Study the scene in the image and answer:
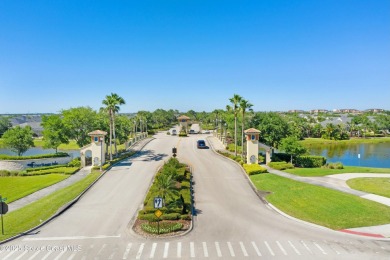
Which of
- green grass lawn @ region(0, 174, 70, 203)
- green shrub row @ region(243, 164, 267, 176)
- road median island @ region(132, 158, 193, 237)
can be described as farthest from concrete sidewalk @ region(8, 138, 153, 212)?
green shrub row @ region(243, 164, 267, 176)

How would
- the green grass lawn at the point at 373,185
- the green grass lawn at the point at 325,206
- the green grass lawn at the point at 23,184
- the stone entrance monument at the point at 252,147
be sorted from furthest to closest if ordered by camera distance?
the stone entrance monument at the point at 252,147
the green grass lawn at the point at 23,184
the green grass lawn at the point at 373,185
the green grass lawn at the point at 325,206

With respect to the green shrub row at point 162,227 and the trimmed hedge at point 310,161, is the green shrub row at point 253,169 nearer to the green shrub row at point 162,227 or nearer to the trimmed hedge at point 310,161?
the trimmed hedge at point 310,161

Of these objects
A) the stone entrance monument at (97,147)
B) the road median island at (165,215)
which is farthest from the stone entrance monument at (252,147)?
the stone entrance monument at (97,147)

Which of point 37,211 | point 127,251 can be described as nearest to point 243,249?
point 127,251

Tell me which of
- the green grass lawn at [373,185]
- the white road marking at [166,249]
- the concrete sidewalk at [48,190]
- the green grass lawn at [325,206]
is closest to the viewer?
Answer: the white road marking at [166,249]

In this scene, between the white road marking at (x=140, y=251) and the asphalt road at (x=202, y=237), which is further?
the asphalt road at (x=202, y=237)

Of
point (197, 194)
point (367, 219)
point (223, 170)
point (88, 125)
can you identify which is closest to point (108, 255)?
point (197, 194)

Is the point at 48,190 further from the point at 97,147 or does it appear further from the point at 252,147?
the point at 252,147
